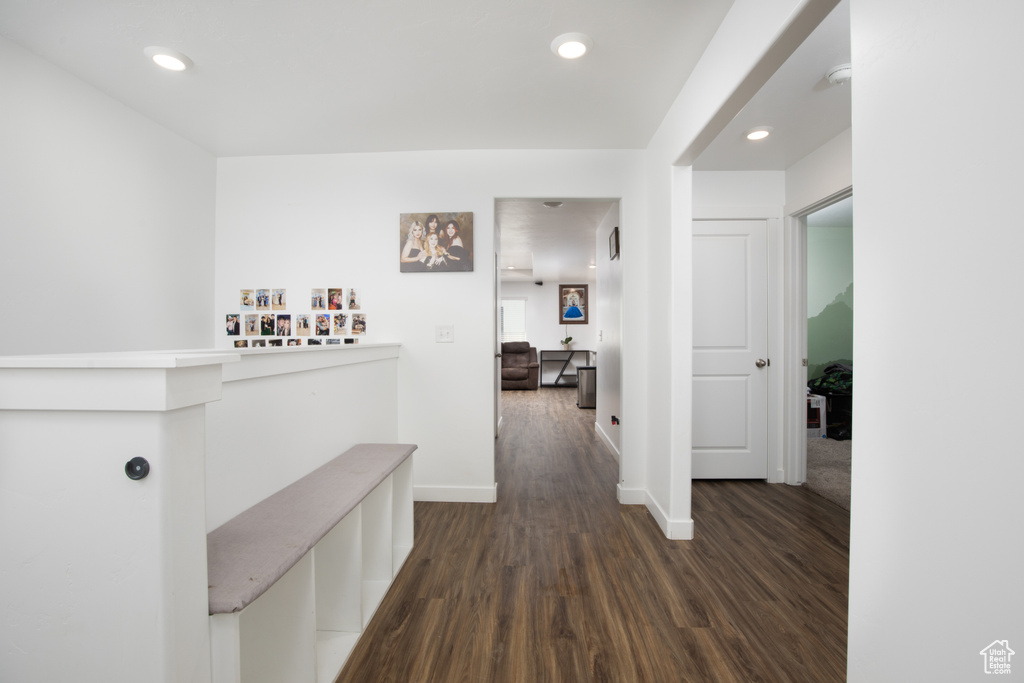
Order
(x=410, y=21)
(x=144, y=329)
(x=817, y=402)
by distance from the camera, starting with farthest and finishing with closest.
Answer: (x=817, y=402) → (x=144, y=329) → (x=410, y=21)

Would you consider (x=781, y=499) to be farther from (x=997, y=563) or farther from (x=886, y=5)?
(x=886, y=5)

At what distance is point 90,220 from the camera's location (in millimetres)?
2072

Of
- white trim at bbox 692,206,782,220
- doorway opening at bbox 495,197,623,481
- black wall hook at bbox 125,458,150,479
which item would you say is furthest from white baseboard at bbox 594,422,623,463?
black wall hook at bbox 125,458,150,479

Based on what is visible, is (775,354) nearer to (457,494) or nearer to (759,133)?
(759,133)

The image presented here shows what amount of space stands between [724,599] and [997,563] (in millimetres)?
1321

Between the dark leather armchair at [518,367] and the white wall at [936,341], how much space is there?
710 cm

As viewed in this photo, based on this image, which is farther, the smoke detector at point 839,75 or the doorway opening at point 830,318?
the doorway opening at point 830,318

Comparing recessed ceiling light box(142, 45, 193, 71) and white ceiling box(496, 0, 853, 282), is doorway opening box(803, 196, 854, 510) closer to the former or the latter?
white ceiling box(496, 0, 853, 282)

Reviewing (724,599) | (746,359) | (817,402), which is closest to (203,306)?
(724,599)

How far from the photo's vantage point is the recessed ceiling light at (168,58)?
1792 millimetres

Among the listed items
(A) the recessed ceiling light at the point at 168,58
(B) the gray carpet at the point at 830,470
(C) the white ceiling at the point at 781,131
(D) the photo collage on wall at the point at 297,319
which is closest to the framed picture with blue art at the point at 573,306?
(C) the white ceiling at the point at 781,131

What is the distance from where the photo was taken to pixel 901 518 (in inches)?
31.4

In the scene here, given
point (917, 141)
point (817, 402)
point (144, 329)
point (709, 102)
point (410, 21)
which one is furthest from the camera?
point (817, 402)

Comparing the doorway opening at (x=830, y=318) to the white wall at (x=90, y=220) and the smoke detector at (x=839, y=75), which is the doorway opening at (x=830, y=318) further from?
the white wall at (x=90, y=220)
